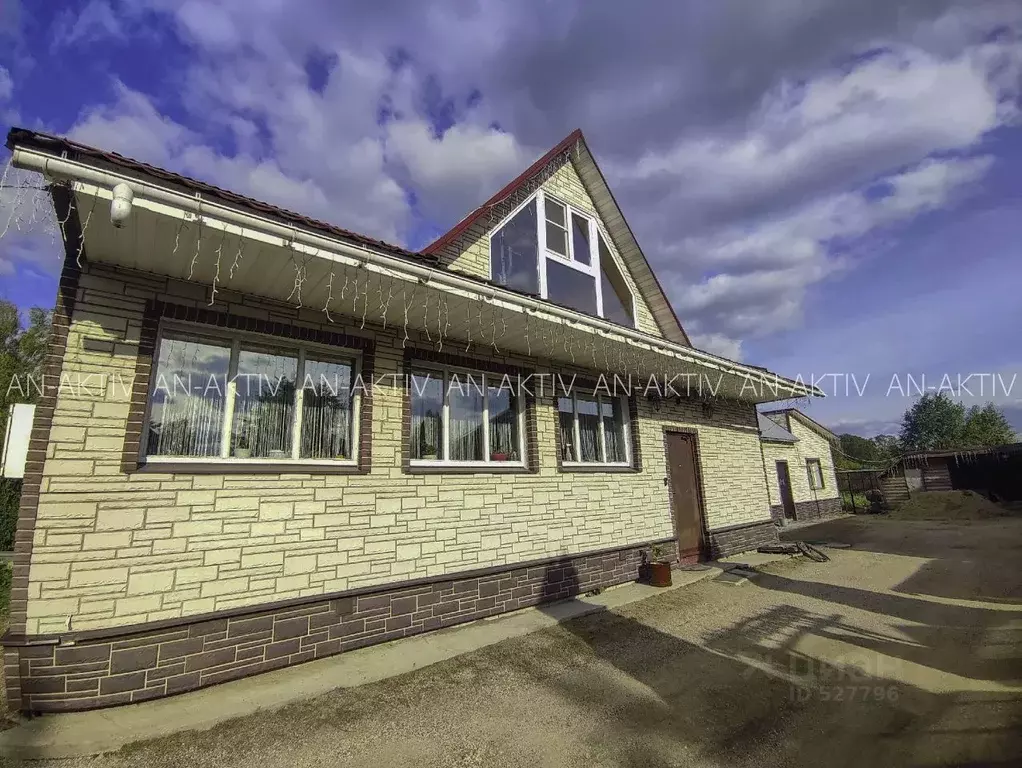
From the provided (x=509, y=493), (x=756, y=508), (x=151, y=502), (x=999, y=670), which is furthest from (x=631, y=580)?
(x=151, y=502)

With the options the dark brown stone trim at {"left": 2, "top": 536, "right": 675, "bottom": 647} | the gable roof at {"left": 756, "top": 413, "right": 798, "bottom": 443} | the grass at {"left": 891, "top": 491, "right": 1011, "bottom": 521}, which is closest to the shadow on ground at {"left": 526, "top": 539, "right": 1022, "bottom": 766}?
the dark brown stone trim at {"left": 2, "top": 536, "right": 675, "bottom": 647}

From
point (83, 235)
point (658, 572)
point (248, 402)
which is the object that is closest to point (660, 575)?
point (658, 572)

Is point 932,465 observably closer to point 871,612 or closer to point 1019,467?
point 1019,467

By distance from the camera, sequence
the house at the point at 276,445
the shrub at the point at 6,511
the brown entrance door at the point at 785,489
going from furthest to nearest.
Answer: the brown entrance door at the point at 785,489
the shrub at the point at 6,511
the house at the point at 276,445

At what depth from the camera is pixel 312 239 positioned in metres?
3.80

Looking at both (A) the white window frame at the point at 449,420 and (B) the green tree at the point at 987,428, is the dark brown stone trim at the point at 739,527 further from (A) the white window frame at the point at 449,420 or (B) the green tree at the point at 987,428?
(B) the green tree at the point at 987,428

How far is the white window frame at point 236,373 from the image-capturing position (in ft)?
13.9

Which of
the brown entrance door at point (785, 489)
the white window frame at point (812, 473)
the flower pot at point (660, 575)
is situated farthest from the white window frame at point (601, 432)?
the white window frame at point (812, 473)

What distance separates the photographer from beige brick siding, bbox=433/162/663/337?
7.12m

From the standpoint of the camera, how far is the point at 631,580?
7.48 m

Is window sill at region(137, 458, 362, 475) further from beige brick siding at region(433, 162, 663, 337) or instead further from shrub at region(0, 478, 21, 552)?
shrub at region(0, 478, 21, 552)

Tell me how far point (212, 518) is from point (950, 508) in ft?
85.6

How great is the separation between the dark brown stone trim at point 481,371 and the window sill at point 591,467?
1.90ft

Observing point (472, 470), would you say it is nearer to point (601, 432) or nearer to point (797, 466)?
point (601, 432)
